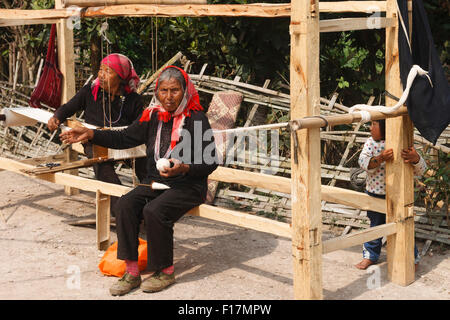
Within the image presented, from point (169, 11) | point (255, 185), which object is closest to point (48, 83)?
point (169, 11)

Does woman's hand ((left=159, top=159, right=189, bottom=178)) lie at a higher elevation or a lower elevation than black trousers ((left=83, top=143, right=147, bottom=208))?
higher

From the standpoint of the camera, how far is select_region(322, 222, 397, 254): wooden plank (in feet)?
13.2

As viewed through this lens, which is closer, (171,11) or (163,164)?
(163,164)

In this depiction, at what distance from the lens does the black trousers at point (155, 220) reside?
441cm

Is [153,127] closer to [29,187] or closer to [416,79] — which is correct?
[416,79]

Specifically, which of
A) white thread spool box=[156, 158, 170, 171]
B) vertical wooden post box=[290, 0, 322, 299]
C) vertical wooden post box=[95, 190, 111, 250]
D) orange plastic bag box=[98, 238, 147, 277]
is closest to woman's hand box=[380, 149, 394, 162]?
vertical wooden post box=[290, 0, 322, 299]

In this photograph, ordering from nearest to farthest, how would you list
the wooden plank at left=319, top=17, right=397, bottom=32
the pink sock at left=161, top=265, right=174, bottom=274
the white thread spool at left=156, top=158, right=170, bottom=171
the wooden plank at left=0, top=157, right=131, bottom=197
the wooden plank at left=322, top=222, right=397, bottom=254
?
1. the wooden plank at left=319, top=17, right=397, bottom=32
2. the wooden plank at left=322, top=222, right=397, bottom=254
3. the white thread spool at left=156, top=158, right=170, bottom=171
4. the pink sock at left=161, top=265, right=174, bottom=274
5. the wooden plank at left=0, top=157, right=131, bottom=197

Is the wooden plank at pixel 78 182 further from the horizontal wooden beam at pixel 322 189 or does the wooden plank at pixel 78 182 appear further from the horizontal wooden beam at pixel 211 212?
the horizontal wooden beam at pixel 322 189

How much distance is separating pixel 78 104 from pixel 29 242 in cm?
126

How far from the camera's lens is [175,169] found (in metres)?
4.31

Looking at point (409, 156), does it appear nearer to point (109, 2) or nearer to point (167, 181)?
point (167, 181)

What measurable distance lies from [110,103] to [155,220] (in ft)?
5.59

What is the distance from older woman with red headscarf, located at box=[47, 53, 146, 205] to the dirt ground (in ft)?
1.90

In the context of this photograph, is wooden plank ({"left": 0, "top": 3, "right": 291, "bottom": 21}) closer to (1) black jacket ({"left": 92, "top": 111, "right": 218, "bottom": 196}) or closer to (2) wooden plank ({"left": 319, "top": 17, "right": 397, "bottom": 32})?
(2) wooden plank ({"left": 319, "top": 17, "right": 397, "bottom": 32})
